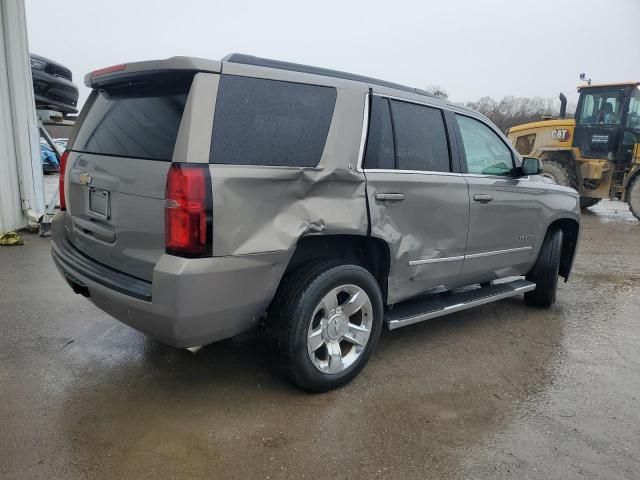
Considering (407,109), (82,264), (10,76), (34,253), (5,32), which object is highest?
Answer: (5,32)

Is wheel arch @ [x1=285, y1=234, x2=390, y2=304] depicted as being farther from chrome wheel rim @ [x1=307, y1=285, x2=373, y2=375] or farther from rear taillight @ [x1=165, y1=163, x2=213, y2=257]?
rear taillight @ [x1=165, y1=163, x2=213, y2=257]

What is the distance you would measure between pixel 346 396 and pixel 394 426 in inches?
15.9

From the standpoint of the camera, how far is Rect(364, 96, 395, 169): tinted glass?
10.5 feet

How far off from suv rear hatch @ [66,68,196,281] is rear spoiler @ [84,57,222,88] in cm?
2

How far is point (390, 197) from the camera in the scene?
127 inches

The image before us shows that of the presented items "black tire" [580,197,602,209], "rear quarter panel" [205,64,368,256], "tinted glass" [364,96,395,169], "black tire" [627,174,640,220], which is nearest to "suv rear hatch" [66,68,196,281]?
"rear quarter panel" [205,64,368,256]

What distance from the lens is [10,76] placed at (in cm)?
700

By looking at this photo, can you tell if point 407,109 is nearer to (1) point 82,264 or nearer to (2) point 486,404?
(2) point 486,404

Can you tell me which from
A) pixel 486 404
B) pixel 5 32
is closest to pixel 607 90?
pixel 486 404

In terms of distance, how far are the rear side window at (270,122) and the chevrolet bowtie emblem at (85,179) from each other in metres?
1.04

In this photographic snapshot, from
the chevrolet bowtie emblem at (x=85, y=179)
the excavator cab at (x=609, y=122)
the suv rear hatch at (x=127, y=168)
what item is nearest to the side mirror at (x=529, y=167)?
the suv rear hatch at (x=127, y=168)

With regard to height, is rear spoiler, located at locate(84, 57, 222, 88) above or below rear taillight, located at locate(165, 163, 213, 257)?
above

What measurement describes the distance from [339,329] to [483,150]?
6.91 feet

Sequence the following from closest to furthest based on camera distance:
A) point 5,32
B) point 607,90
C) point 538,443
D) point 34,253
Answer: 1. point 538,443
2. point 34,253
3. point 5,32
4. point 607,90
